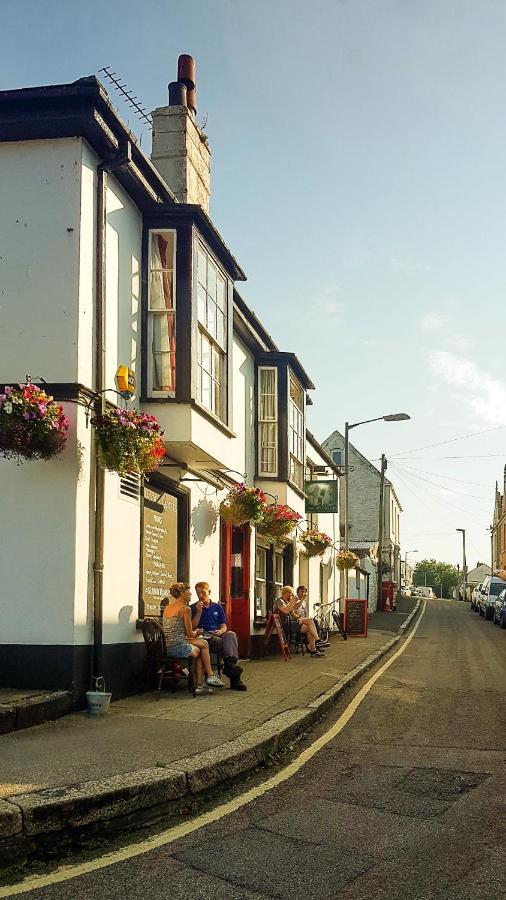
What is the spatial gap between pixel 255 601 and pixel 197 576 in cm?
470

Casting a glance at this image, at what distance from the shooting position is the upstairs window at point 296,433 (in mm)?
21219

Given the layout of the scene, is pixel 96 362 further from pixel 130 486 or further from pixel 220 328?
pixel 220 328

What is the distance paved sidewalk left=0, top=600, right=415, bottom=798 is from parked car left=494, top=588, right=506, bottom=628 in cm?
2279

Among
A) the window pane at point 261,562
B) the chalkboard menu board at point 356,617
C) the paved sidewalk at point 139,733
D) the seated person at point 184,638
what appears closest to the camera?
the paved sidewalk at point 139,733

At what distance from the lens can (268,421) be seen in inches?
803

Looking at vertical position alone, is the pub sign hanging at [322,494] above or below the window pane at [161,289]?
below

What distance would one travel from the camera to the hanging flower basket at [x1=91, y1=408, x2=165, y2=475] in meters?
10.4

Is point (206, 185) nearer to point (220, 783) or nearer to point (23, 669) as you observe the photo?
point (23, 669)

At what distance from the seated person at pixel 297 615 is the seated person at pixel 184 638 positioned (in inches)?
270

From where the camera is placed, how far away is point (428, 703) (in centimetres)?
1212

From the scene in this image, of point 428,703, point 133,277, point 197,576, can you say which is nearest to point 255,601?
point 197,576

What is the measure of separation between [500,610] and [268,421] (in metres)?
21.0

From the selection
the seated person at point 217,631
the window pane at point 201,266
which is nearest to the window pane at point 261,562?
the seated person at point 217,631

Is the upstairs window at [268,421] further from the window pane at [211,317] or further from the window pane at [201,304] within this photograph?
the window pane at [201,304]
